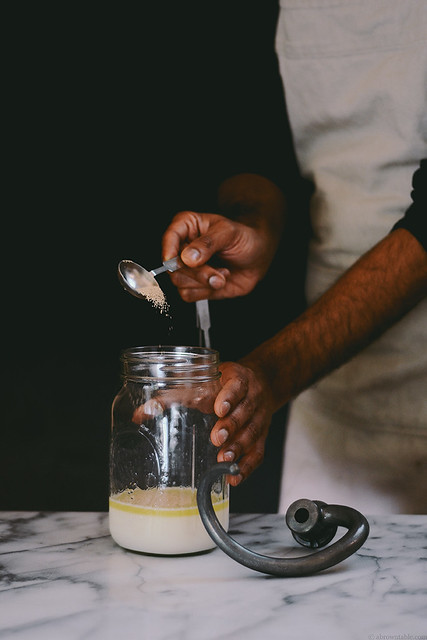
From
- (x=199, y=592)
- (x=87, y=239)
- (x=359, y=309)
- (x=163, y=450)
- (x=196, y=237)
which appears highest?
(x=87, y=239)

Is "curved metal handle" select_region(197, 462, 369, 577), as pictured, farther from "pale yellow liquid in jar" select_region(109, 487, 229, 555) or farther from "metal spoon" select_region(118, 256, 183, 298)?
"metal spoon" select_region(118, 256, 183, 298)

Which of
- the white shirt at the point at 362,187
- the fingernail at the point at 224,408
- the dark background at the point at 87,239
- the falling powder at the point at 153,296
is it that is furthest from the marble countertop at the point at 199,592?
the dark background at the point at 87,239

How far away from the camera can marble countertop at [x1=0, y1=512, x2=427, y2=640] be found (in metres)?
0.61

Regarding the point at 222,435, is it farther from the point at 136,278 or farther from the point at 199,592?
the point at 136,278

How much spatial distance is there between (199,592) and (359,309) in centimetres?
70

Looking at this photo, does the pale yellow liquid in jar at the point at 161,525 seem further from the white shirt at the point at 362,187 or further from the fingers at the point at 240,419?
the white shirt at the point at 362,187

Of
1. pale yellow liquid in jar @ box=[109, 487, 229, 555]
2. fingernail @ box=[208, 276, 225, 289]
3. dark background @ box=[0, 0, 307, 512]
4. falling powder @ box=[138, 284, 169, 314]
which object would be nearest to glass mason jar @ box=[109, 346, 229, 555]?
pale yellow liquid in jar @ box=[109, 487, 229, 555]

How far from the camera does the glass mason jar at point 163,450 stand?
792mm

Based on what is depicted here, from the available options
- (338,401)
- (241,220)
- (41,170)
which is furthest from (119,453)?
(41,170)

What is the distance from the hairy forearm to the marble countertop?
1.45 ft

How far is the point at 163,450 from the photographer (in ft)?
2.72

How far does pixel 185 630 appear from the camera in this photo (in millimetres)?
612

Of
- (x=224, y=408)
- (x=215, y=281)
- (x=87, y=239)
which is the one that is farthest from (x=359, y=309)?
(x=87, y=239)

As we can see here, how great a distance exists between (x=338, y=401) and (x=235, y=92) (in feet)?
2.23
